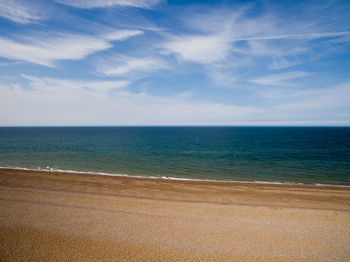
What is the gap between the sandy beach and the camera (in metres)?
6.54

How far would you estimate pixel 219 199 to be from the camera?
1241 centimetres

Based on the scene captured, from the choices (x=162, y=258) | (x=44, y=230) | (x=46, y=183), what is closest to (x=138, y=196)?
(x=44, y=230)

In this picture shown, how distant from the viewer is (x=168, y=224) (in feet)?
28.0

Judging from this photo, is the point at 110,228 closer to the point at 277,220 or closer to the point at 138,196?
the point at 138,196

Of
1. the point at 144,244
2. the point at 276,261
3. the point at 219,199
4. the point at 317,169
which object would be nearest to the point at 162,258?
the point at 144,244

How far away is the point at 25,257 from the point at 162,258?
4.10 meters

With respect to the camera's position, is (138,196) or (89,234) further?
(138,196)

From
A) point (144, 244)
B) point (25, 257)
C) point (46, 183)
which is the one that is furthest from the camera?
point (46, 183)

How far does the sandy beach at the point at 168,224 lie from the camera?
6543 millimetres

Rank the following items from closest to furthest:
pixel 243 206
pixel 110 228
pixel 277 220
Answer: pixel 110 228
pixel 277 220
pixel 243 206

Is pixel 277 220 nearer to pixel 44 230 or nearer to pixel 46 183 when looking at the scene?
pixel 44 230

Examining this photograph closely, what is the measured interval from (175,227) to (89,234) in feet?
10.7

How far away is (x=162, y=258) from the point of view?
6.26 m

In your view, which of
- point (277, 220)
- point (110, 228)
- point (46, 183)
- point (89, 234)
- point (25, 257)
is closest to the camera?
point (25, 257)
